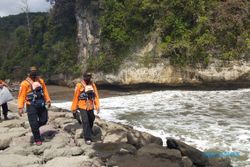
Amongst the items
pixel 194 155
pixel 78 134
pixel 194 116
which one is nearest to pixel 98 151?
pixel 78 134

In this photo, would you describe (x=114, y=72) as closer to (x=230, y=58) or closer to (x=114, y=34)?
(x=114, y=34)

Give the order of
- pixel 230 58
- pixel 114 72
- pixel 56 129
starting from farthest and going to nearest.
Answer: pixel 114 72, pixel 230 58, pixel 56 129

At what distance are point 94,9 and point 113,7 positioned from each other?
287cm

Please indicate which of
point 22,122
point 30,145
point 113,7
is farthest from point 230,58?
point 30,145

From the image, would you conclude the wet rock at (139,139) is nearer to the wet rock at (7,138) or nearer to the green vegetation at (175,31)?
the wet rock at (7,138)

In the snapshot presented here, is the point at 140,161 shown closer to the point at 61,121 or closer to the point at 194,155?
the point at 194,155

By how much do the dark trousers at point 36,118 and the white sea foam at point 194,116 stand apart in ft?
12.3

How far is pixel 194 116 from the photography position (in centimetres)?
1476

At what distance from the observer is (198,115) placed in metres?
14.9

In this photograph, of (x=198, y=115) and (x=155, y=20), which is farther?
(x=155, y=20)

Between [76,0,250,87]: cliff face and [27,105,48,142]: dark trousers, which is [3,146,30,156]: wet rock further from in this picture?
[76,0,250,87]: cliff face

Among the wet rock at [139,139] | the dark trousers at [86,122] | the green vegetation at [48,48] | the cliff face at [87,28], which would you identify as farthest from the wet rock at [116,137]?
the green vegetation at [48,48]

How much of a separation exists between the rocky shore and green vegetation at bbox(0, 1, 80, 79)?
63.8ft

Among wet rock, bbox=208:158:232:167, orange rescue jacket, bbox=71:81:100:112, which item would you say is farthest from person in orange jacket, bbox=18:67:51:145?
wet rock, bbox=208:158:232:167
